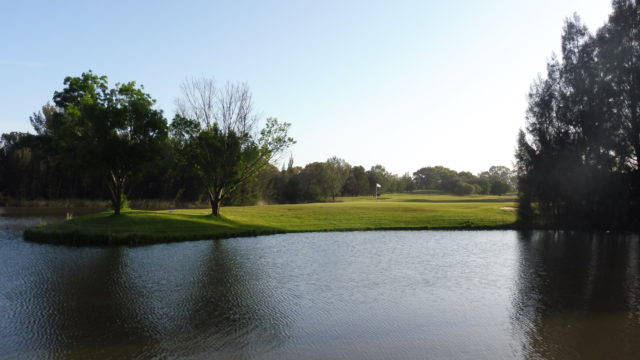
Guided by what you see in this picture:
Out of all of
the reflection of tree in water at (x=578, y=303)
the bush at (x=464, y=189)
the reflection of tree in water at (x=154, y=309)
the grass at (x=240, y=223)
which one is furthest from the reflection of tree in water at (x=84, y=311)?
the bush at (x=464, y=189)

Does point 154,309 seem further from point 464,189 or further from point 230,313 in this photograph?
point 464,189

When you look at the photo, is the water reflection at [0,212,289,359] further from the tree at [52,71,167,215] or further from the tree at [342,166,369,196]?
the tree at [342,166,369,196]

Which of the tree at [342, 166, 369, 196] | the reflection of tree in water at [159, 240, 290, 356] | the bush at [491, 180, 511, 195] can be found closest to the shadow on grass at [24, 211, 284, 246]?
the reflection of tree in water at [159, 240, 290, 356]

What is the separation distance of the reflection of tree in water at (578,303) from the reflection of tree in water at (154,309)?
20.0ft

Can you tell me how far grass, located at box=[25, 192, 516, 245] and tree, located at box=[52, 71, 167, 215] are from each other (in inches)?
141

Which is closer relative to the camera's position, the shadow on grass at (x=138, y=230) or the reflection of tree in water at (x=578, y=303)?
the reflection of tree in water at (x=578, y=303)

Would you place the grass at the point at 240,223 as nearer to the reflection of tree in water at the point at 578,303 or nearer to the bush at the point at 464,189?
the reflection of tree in water at the point at 578,303

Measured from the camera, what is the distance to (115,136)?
104 feet

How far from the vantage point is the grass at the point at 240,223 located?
25.8m

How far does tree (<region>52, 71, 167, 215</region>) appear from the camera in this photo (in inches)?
1228

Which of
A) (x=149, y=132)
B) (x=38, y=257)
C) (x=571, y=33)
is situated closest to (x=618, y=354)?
(x=38, y=257)

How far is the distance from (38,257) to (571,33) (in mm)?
44159

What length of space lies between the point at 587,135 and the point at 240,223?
29.9 meters

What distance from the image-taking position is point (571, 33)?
39719 millimetres
